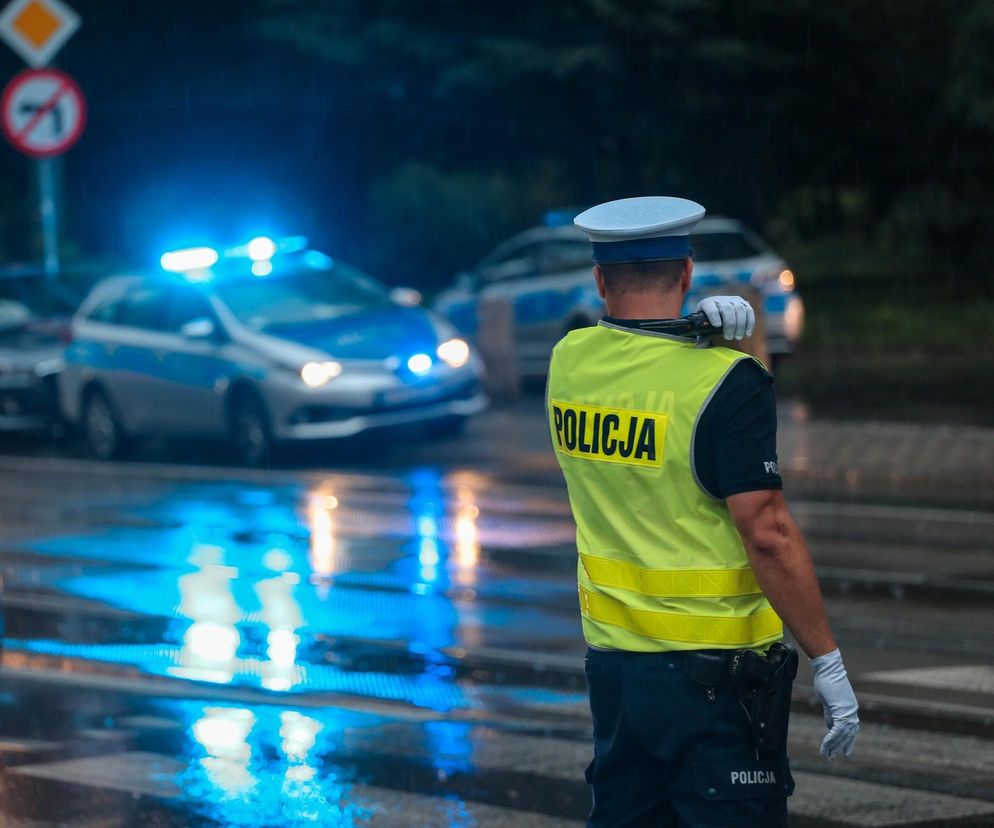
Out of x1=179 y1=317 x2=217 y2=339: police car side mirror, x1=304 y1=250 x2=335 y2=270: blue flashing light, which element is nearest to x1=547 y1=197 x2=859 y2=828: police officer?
x1=179 y1=317 x2=217 y2=339: police car side mirror

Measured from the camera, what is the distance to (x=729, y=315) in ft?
11.9

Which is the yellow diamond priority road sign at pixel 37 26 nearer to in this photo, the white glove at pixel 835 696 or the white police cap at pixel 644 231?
the white police cap at pixel 644 231

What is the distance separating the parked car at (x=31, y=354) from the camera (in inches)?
711

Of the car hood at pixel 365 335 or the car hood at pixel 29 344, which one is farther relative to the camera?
the car hood at pixel 29 344

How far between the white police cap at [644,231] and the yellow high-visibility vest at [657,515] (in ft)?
0.50

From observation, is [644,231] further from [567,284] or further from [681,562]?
[567,284]

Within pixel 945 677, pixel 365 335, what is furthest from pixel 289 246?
pixel 945 677

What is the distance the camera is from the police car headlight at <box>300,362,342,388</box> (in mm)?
14820

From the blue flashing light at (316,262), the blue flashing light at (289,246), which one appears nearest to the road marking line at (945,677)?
the blue flashing light at (289,246)

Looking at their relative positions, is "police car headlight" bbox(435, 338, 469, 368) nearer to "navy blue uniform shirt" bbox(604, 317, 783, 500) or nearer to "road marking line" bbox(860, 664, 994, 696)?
"road marking line" bbox(860, 664, 994, 696)

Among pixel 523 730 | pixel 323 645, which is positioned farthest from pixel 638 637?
pixel 323 645

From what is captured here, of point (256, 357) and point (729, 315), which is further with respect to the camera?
point (256, 357)

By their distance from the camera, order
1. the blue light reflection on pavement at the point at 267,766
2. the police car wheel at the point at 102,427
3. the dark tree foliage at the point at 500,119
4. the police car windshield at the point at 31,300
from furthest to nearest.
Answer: the dark tree foliage at the point at 500,119, the police car windshield at the point at 31,300, the police car wheel at the point at 102,427, the blue light reflection on pavement at the point at 267,766

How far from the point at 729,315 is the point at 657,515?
1.29ft
